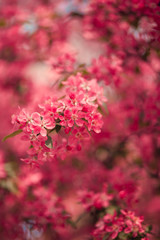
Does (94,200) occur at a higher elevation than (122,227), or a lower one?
higher

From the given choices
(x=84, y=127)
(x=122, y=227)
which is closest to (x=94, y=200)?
(x=122, y=227)

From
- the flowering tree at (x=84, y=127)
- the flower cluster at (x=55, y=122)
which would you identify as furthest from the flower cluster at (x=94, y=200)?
the flower cluster at (x=55, y=122)

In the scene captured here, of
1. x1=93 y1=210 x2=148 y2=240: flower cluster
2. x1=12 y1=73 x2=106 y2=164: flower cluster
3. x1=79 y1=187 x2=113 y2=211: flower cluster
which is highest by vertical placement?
x1=12 y1=73 x2=106 y2=164: flower cluster

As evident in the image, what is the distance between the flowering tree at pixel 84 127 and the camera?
1.16 metres

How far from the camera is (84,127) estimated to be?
1.18 m

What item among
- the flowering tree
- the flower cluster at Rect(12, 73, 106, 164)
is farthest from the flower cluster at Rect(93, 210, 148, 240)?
the flower cluster at Rect(12, 73, 106, 164)

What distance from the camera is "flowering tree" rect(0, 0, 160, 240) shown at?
1163 mm

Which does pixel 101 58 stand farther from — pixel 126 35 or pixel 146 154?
pixel 146 154

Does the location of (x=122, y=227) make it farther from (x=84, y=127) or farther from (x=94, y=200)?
(x=84, y=127)

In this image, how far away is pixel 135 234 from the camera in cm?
124

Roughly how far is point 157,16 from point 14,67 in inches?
79.2

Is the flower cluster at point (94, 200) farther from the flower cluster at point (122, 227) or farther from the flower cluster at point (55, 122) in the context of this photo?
the flower cluster at point (55, 122)

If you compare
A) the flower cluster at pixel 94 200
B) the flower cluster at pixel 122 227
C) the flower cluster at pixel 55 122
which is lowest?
the flower cluster at pixel 122 227

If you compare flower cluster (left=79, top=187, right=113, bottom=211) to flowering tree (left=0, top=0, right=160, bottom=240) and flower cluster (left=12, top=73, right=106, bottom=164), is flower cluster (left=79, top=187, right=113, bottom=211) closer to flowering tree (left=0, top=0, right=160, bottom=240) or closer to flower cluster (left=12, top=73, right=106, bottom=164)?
flowering tree (left=0, top=0, right=160, bottom=240)
